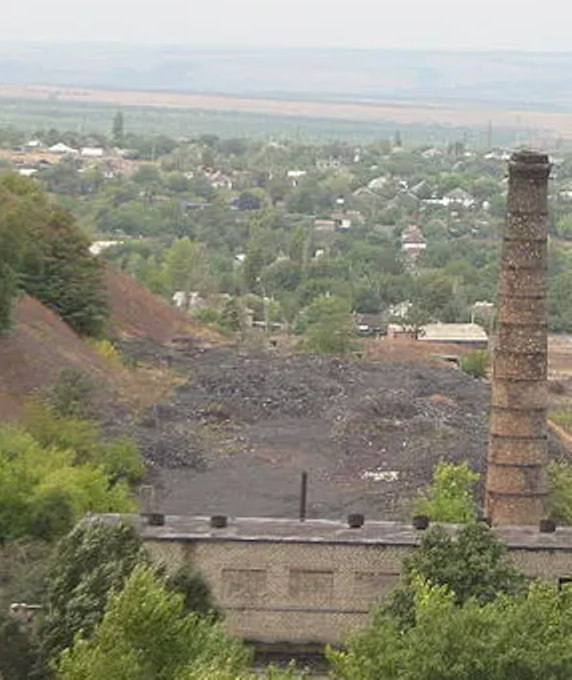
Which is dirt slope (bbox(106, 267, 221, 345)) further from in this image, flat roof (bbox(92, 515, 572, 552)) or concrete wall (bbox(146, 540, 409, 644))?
concrete wall (bbox(146, 540, 409, 644))

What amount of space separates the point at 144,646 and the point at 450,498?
13.5m

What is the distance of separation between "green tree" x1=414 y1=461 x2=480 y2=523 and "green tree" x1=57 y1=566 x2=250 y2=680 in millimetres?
11118

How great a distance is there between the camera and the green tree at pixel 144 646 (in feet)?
49.3

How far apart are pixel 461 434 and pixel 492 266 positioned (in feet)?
180

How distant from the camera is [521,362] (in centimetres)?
2714

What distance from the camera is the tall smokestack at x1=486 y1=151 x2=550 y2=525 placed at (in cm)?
2717

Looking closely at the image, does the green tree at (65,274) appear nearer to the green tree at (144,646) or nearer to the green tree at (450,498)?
the green tree at (450,498)

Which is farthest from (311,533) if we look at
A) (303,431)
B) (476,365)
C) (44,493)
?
(476,365)

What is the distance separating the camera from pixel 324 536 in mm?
23781

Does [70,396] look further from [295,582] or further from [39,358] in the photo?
[295,582]

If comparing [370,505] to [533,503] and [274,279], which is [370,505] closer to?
[533,503]

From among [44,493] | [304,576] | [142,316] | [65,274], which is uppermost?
[44,493]

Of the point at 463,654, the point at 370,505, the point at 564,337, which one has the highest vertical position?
the point at 463,654

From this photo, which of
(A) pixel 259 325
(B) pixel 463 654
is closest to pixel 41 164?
(A) pixel 259 325
